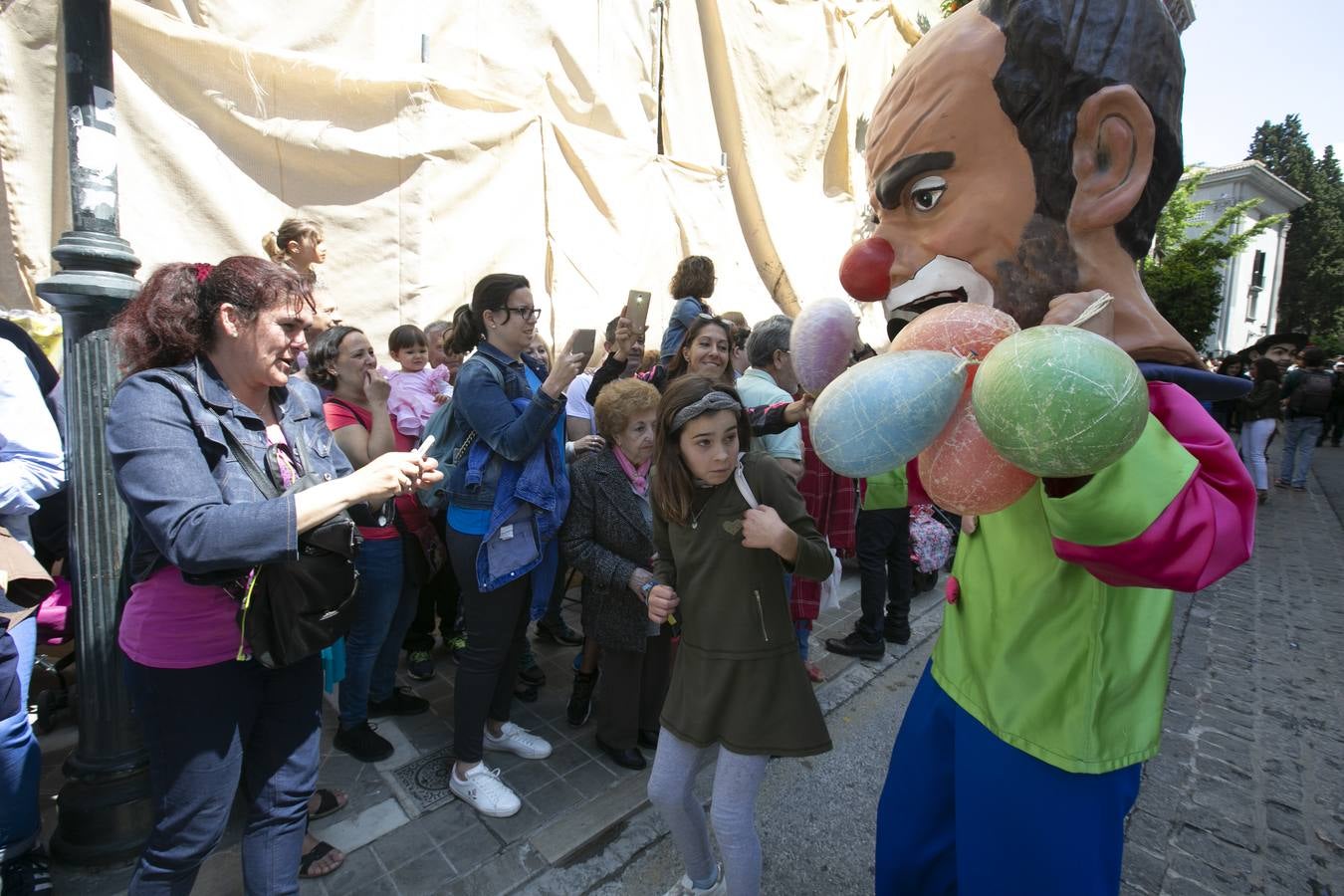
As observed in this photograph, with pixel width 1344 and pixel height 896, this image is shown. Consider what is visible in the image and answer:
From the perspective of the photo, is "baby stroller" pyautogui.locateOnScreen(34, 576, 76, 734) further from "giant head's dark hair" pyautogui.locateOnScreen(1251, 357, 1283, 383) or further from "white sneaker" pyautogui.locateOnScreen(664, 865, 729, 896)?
"giant head's dark hair" pyautogui.locateOnScreen(1251, 357, 1283, 383)

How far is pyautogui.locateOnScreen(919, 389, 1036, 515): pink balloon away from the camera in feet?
3.63

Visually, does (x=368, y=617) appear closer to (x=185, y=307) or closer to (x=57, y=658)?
(x=185, y=307)

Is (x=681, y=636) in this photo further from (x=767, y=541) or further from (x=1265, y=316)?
(x=1265, y=316)

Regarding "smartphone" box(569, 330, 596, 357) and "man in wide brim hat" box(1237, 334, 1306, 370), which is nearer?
"smartphone" box(569, 330, 596, 357)

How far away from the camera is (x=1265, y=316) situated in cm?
3084

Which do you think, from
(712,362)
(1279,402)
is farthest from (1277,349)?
(712,362)

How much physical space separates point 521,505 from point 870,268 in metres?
1.80

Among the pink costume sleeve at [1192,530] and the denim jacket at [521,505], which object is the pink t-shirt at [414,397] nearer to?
the denim jacket at [521,505]

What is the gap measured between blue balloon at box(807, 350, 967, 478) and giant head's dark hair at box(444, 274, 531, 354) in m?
1.91

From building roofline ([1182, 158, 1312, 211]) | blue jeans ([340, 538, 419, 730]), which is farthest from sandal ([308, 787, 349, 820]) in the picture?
building roofline ([1182, 158, 1312, 211])

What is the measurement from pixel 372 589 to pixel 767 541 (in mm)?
1904

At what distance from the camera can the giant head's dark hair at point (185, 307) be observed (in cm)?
171

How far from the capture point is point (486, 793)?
2.65 metres

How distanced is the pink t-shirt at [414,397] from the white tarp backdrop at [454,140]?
118 cm
